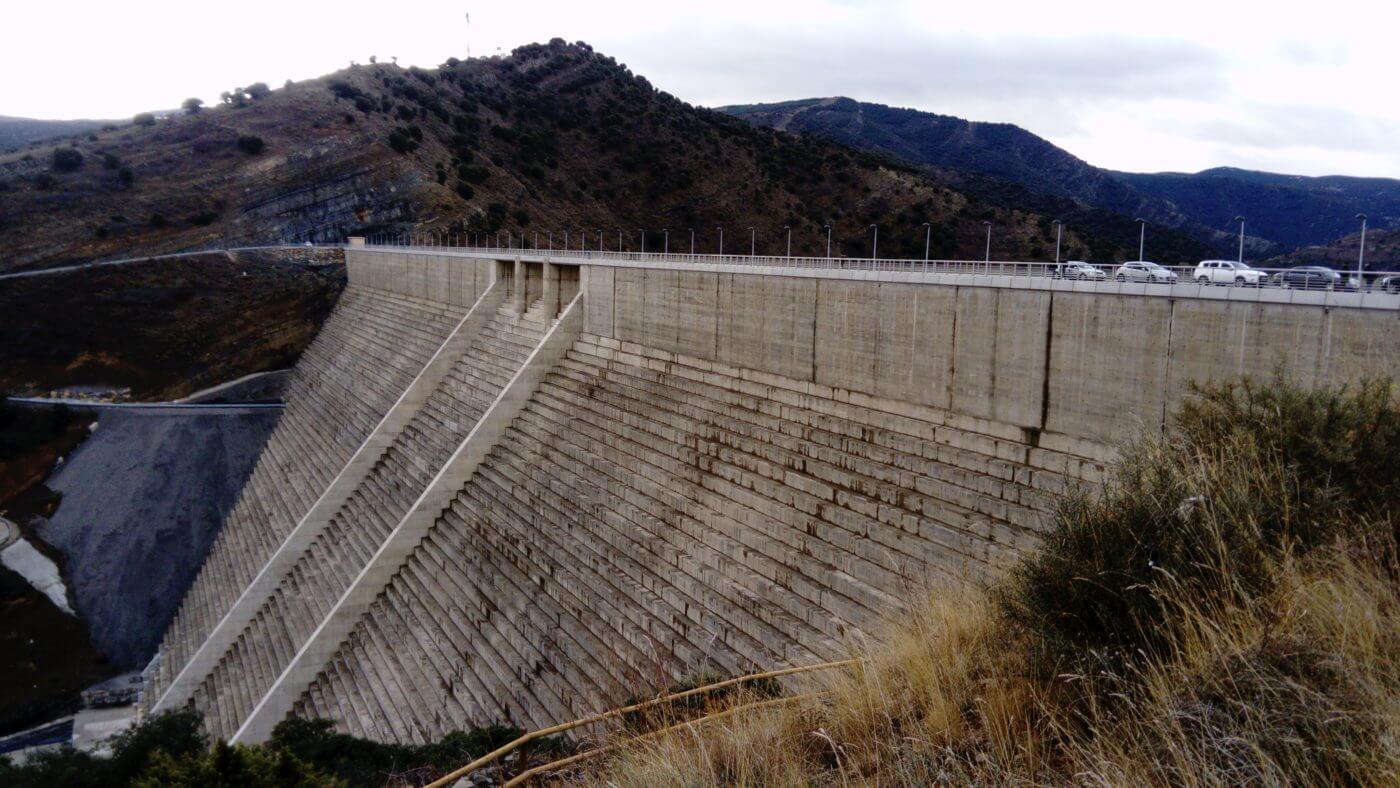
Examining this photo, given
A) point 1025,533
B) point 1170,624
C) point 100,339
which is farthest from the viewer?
point 100,339

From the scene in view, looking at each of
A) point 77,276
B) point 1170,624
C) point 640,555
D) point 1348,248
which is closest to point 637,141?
point 77,276

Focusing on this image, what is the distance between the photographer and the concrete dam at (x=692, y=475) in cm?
904

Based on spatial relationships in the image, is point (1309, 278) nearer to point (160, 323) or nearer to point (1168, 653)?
point (1168, 653)

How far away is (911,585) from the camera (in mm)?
9047

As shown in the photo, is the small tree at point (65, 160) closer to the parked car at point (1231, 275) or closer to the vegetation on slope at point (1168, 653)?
the parked car at point (1231, 275)

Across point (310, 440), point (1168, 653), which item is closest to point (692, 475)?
point (1168, 653)

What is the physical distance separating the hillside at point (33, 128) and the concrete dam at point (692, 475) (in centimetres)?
15700

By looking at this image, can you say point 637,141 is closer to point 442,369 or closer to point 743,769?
point 442,369

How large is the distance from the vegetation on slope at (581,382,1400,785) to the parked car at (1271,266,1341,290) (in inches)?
111

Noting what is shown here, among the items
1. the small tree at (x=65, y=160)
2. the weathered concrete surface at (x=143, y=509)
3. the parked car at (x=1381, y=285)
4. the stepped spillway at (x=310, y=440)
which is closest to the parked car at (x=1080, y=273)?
the parked car at (x=1381, y=285)

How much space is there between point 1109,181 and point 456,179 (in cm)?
7811

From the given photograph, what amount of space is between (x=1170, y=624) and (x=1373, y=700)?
1121 millimetres

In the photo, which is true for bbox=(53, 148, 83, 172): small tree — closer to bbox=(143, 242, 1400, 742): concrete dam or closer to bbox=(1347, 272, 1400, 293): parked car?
bbox=(143, 242, 1400, 742): concrete dam

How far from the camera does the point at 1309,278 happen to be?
816 centimetres
